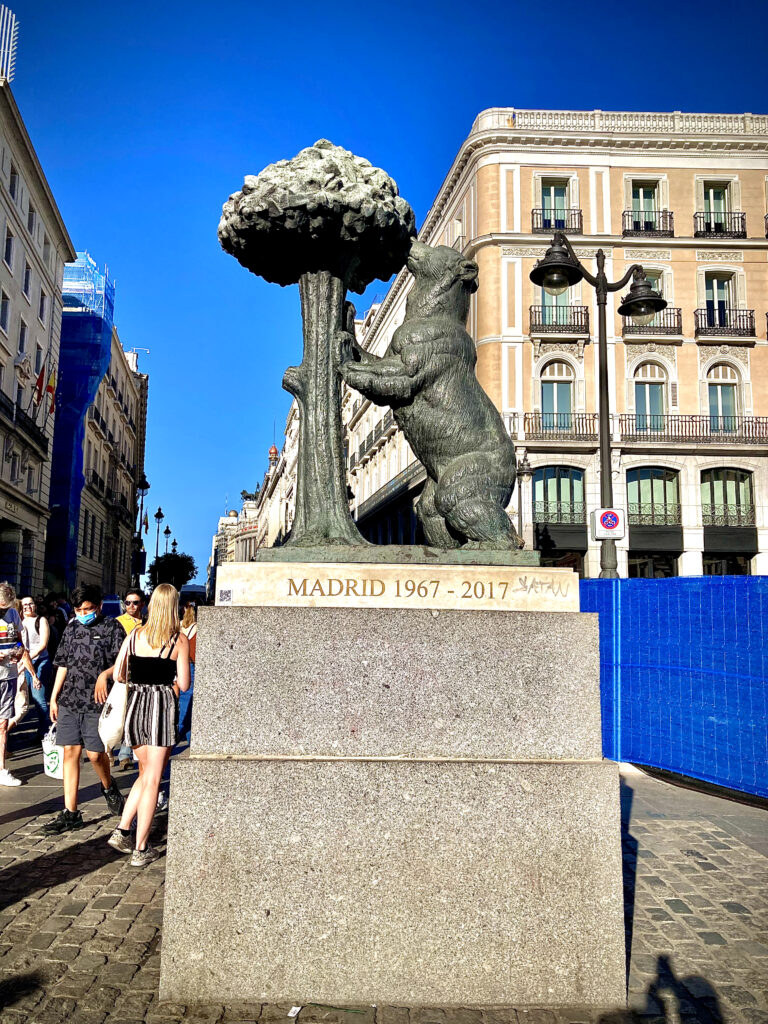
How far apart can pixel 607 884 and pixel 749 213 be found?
3391 centimetres

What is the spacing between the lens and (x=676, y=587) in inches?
329

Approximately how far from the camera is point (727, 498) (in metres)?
29.3

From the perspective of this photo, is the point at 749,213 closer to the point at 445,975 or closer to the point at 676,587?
the point at 676,587

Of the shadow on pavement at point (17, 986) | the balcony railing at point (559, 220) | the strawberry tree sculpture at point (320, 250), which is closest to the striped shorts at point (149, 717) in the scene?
the shadow on pavement at point (17, 986)

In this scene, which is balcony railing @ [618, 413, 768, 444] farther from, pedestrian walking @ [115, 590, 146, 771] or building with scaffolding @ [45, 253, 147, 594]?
pedestrian walking @ [115, 590, 146, 771]

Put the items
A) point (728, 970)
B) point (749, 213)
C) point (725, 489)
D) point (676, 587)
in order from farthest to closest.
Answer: point (749, 213) < point (725, 489) < point (676, 587) < point (728, 970)

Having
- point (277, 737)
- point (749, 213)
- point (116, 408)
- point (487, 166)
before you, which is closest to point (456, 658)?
point (277, 737)

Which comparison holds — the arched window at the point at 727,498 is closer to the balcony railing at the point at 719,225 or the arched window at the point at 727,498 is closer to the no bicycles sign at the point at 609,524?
the balcony railing at the point at 719,225

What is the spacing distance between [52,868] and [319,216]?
165 inches

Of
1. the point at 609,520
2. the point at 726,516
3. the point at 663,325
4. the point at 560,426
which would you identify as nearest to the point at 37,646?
the point at 609,520

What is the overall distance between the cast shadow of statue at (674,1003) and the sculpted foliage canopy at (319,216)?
3650mm

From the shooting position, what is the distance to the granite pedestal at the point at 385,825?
317 cm

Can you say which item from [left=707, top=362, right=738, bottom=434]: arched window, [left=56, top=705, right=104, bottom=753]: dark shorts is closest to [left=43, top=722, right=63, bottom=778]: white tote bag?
[left=56, top=705, right=104, bottom=753]: dark shorts

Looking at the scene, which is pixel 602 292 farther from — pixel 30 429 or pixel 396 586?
pixel 30 429
